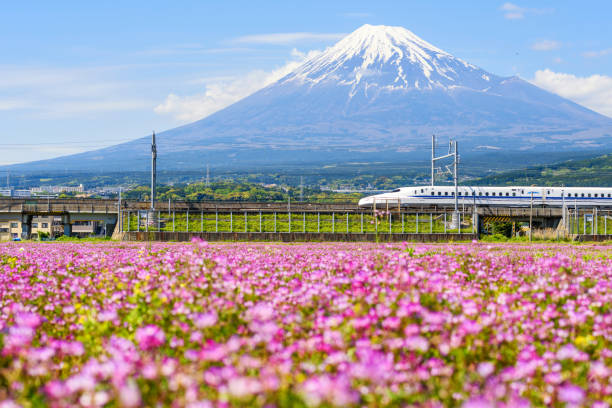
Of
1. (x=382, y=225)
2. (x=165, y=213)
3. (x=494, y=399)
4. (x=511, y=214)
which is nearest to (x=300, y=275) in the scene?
(x=494, y=399)

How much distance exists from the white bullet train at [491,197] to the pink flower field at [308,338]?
201 feet

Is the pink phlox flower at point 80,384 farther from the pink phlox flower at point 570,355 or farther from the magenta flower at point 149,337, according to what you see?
the pink phlox flower at point 570,355

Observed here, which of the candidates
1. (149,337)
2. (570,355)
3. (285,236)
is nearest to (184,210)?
(285,236)

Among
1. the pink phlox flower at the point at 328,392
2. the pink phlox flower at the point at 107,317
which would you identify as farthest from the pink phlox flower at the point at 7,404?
the pink phlox flower at the point at 107,317

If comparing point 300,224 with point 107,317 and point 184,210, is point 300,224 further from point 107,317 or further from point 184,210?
point 107,317

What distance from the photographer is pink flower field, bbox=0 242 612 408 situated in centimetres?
416

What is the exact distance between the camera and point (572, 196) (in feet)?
255

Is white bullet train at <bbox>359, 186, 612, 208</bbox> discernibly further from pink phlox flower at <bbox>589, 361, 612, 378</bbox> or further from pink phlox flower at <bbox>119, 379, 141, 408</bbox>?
pink phlox flower at <bbox>119, 379, 141, 408</bbox>

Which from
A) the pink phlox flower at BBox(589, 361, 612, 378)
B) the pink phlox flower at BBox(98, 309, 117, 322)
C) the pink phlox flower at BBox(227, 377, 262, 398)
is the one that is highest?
the pink phlox flower at BBox(227, 377, 262, 398)

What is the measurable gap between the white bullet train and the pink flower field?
61.3 meters

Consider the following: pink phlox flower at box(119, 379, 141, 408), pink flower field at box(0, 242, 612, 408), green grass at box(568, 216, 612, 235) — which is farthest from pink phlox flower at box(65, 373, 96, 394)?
green grass at box(568, 216, 612, 235)

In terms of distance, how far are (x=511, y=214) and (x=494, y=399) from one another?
161ft

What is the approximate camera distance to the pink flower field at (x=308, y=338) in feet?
13.6

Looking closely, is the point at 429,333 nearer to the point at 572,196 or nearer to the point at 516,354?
the point at 516,354
